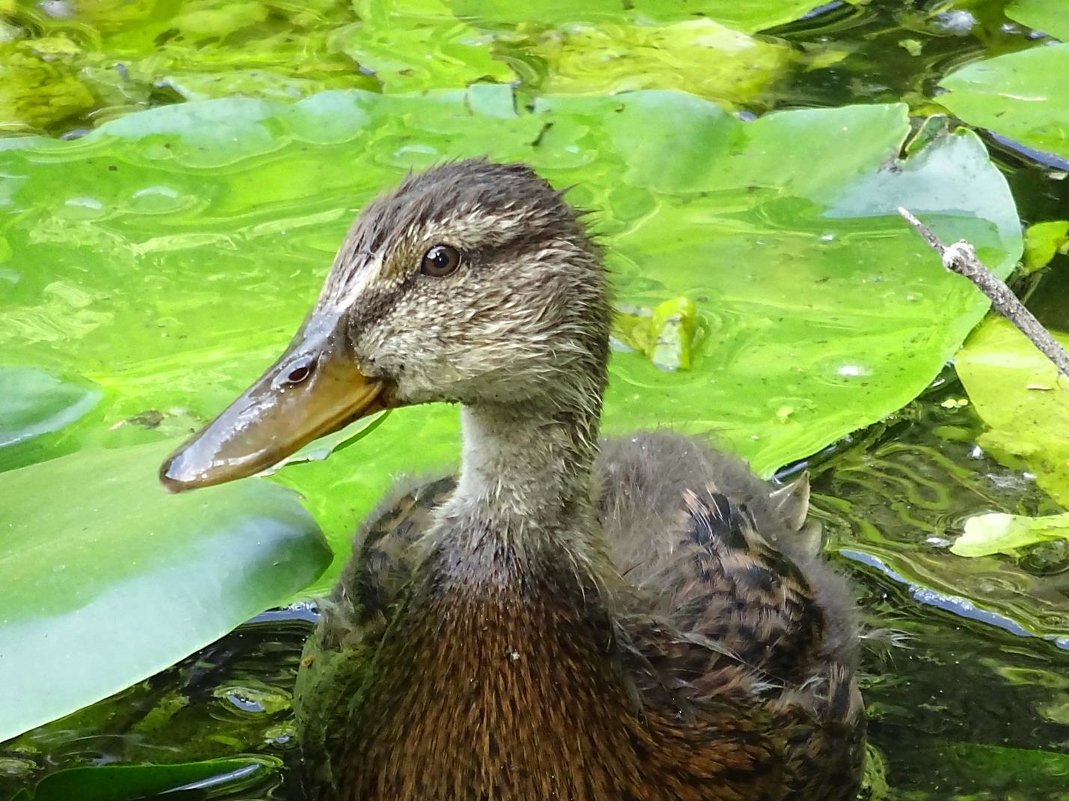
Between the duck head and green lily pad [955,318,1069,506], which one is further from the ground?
the duck head

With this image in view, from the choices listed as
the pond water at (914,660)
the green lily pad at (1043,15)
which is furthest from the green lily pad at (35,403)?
the green lily pad at (1043,15)

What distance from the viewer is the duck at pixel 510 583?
97.7 inches

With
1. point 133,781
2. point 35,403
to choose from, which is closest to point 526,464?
point 133,781

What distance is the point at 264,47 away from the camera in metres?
5.18

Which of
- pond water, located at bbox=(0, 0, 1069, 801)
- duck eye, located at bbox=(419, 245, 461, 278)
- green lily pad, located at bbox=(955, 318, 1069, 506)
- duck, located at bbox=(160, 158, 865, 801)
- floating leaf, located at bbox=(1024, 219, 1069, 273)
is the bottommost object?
pond water, located at bbox=(0, 0, 1069, 801)

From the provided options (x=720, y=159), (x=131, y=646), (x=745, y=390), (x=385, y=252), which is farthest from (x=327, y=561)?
(x=720, y=159)

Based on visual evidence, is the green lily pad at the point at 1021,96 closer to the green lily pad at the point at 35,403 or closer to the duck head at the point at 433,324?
the duck head at the point at 433,324

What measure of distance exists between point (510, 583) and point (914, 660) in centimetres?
118

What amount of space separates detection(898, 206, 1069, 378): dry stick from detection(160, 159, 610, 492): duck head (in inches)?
21.8

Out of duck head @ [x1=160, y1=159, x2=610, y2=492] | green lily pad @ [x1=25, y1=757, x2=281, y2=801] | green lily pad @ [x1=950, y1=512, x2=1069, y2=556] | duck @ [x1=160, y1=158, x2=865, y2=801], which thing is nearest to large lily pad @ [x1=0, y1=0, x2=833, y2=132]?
green lily pad @ [x1=950, y1=512, x2=1069, y2=556]

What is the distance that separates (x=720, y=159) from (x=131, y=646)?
2.38 metres

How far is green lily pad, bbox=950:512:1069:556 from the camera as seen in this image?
3615 millimetres

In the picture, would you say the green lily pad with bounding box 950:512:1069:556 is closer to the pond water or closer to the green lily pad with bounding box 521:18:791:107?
the pond water

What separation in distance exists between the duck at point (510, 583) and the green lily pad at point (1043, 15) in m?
2.67
